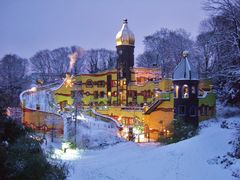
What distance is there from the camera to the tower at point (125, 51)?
5494 cm

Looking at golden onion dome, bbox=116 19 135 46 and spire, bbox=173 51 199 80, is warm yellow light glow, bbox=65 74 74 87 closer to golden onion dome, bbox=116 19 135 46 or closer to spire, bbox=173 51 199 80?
golden onion dome, bbox=116 19 135 46

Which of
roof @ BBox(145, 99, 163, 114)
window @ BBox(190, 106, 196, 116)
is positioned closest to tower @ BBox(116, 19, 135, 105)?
roof @ BBox(145, 99, 163, 114)

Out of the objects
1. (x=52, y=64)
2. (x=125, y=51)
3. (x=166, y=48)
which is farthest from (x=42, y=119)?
(x=52, y=64)

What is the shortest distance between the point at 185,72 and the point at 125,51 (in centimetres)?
1950

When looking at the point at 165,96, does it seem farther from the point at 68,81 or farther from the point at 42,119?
the point at 68,81

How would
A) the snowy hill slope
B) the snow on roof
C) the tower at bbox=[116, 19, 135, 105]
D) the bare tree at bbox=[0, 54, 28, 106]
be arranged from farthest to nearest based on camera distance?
the bare tree at bbox=[0, 54, 28, 106] → the tower at bbox=[116, 19, 135, 105] → the snow on roof → the snowy hill slope

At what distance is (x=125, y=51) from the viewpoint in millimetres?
55656

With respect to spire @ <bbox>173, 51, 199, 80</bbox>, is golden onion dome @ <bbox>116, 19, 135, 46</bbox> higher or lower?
higher

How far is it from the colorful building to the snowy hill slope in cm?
999

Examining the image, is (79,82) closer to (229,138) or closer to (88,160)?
(88,160)

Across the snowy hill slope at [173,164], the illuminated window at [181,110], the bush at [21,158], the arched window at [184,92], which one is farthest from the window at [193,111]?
the bush at [21,158]

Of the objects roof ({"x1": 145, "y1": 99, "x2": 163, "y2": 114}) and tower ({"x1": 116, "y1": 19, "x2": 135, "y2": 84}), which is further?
tower ({"x1": 116, "y1": 19, "x2": 135, "y2": 84})

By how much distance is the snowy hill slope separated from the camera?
22156 mm

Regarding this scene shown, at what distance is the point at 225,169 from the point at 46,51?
75435mm
